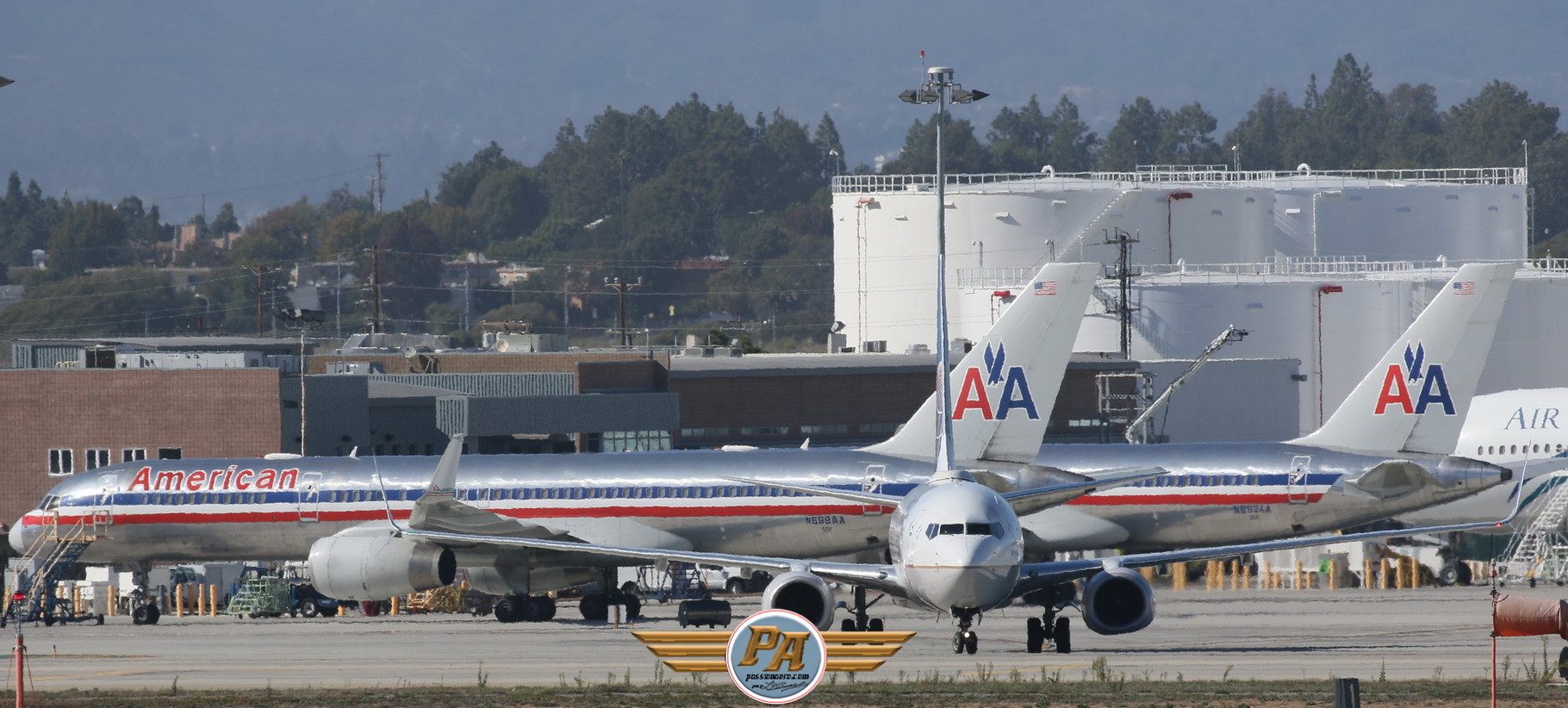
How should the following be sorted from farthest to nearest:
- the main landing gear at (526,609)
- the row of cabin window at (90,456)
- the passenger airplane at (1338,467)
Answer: the row of cabin window at (90,456), the main landing gear at (526,609), the passenger airplane at (1338,467)

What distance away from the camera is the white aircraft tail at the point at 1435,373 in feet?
131

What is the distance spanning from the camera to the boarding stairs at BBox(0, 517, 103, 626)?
4328 cm

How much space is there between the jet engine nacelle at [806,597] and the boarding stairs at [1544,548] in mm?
27741

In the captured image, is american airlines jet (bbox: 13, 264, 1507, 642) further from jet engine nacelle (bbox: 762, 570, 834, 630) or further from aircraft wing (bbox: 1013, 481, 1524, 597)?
jet engine nacelle (bbox: 762, 570, 834, 630)

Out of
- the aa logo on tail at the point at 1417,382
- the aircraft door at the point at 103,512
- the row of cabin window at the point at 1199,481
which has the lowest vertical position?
the aircraft door at the point at 103,512

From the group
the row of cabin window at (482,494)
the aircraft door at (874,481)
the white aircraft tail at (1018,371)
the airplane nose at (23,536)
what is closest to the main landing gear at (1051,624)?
the white aircraft tail at (1018,371)

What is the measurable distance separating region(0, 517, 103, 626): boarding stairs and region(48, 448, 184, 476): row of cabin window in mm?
13674

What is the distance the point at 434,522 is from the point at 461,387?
1200 inches

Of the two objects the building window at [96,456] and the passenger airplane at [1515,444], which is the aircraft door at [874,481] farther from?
the building window at [96,456]

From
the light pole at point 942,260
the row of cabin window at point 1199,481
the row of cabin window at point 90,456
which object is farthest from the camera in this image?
the row of cabin window at point 90,456

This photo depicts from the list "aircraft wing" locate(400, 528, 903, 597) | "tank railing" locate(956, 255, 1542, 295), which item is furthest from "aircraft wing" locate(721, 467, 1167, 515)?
"tank railing" locate(956, 255, 1542, 295)

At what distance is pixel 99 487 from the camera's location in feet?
145

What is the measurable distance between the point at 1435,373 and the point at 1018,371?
9.47 metres

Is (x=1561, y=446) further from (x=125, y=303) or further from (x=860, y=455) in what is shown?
(x=125, y=303)
